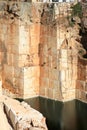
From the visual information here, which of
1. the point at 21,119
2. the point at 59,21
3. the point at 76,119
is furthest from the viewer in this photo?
the point at 59,21

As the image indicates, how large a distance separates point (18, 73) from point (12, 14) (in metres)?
2.75

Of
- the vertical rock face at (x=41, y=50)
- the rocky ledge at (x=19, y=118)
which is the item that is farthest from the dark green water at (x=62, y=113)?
the rocky ledge at (x=19, y=118)

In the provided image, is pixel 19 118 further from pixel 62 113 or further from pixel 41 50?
pixel 41 50

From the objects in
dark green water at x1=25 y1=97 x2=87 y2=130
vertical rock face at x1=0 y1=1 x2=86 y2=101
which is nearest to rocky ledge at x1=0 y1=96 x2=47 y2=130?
dark green water at x1=25 y1=97 x2=87 y2=130

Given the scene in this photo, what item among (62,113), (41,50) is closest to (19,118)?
(62,113)

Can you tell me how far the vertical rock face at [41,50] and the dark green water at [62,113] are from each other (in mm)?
470

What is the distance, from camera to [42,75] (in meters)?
21.8

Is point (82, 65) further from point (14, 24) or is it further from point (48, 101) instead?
point (14, 24)

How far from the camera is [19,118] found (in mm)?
14461

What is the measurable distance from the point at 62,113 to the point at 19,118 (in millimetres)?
5289

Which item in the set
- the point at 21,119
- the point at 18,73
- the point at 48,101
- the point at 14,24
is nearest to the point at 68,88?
the point at 48,101

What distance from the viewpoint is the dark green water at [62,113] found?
58.2 feet

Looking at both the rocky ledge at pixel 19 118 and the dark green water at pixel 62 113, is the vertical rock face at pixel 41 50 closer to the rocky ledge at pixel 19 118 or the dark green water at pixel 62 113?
the dark green water at pixel 62 113

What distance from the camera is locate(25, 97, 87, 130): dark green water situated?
17734 millimetres
